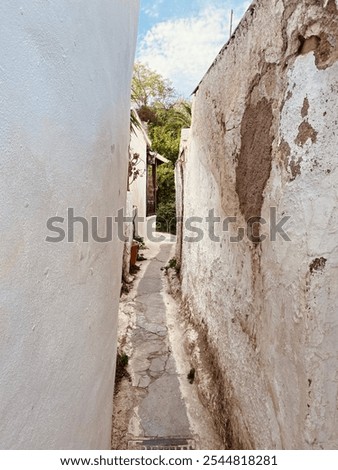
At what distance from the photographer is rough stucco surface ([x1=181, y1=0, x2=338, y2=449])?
4.50ft

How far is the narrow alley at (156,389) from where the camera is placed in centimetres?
292

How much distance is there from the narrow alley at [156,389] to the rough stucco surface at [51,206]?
1.35m

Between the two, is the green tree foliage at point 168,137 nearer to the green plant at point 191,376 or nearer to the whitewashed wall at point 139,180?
the whitewashed wall at point 139,180

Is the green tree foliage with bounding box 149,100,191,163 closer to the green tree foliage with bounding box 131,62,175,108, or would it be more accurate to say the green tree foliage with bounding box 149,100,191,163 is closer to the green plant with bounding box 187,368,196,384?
the green tree foliage with bounding box 131,62,175,108

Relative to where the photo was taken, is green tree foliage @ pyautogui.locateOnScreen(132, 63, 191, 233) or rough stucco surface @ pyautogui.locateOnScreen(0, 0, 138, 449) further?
green tree foliage @ pyautogui.locateOnScreen(132, 63, 191, 233)

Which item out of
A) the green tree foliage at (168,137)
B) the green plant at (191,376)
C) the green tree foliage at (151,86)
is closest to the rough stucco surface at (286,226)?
the green plant at (191,376)

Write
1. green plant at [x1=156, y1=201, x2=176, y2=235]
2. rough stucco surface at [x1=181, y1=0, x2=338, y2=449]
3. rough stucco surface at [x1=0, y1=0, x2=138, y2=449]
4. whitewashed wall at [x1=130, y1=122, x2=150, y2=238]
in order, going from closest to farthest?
1. rough stucco surface at [x1=0, y1=0, x2=138, y2=449]
2. rough stucco surface at [x1=181, y1=0, x2=338, y2=449]
3. whitewashed wall at [x1=130, y1=122, x2=150, y2=238]
4. green plant at [x1=156, y1=201, x2=176, y2=235]

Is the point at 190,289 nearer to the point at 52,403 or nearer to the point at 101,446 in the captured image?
the point at 101,446

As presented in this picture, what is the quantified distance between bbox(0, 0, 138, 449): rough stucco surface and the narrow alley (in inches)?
53.1

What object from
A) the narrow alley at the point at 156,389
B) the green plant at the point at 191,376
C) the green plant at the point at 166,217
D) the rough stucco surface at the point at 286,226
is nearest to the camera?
the rough stucco surface at the point at 286,226

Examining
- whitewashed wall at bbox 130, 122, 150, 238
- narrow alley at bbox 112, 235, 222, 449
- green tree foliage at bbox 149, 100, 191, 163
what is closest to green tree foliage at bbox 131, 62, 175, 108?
green tree foliage at bbox 149, 100, 191, 163

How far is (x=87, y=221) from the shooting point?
1.53 m

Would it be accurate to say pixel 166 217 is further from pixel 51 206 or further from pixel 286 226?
pixel 51 206
